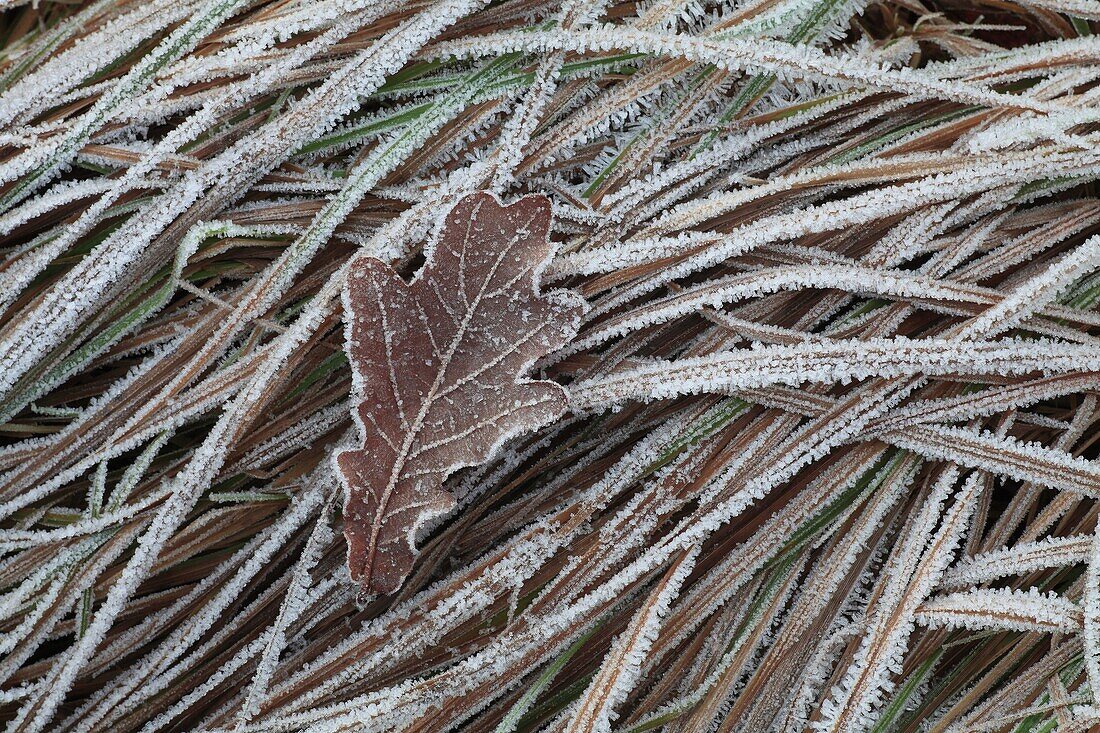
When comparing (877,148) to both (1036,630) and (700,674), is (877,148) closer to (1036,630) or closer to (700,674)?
(1036,630)

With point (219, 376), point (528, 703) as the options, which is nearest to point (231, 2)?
point (219, 376)

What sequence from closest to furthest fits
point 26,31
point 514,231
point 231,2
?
point 514,231
point 231,2
point 26,31

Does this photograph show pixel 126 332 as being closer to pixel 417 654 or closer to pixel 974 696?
pixel 417 654

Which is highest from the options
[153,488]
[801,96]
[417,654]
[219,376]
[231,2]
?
[231,2]


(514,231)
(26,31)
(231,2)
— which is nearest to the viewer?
(514,231)

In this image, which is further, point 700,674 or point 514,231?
point 700,674

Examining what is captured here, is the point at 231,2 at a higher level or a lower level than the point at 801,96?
higher

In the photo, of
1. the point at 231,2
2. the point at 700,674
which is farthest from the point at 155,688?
the point at 231,2
